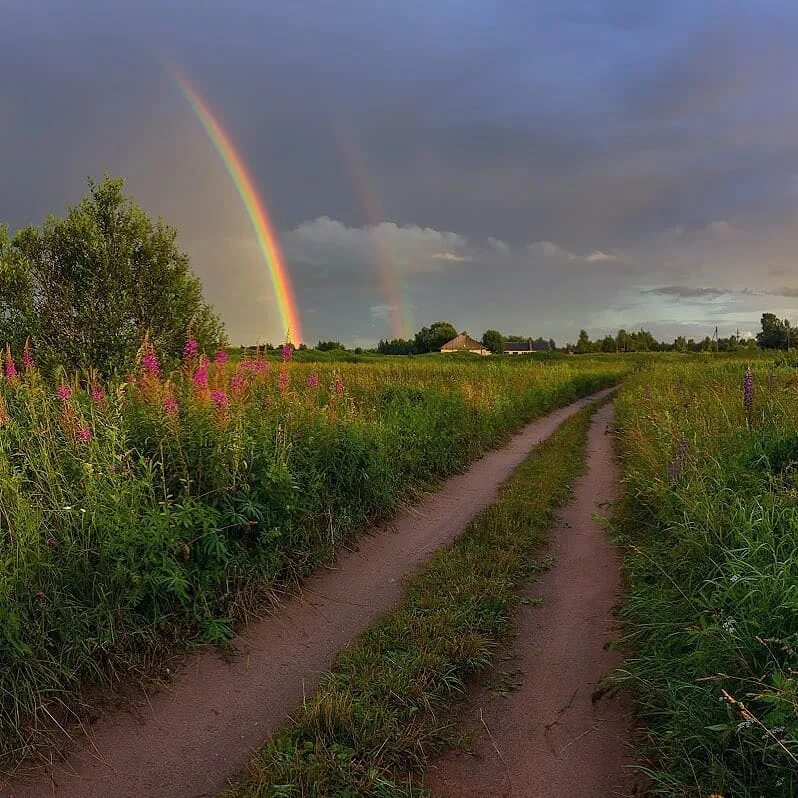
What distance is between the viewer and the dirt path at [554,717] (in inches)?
119

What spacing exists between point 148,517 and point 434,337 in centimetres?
12035

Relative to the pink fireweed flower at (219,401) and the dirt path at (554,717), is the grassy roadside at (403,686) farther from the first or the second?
the pink fireweed flower at (219,401)

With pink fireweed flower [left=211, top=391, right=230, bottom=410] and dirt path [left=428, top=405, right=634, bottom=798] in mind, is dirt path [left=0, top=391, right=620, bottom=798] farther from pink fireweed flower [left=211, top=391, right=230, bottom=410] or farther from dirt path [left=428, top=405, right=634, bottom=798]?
pink fireweed flower [left=211, top=391, right=230, bottom=410]

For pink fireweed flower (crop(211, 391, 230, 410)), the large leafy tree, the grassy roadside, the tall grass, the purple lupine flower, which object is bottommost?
the grassy roadside

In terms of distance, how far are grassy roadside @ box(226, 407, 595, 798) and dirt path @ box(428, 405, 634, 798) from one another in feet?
0.66

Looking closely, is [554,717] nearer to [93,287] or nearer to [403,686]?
[403,686]

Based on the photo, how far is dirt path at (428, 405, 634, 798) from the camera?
3016 mm

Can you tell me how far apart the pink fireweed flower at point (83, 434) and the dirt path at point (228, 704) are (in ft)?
6.90

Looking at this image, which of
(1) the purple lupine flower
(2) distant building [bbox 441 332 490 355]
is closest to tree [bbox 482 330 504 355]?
(2) distant building [bbox 441 332 490 355]

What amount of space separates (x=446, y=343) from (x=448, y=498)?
11535 centimetres

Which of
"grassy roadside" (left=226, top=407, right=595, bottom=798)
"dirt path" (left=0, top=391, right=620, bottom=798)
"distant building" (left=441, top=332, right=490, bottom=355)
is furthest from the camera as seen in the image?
"distant building" (left=441, top=332, right=490, bottom=355)

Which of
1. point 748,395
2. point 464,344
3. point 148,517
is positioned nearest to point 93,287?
point 148,517

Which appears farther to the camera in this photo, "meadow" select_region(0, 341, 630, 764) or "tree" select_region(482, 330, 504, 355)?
"tree" select_region(482, 330, 504, 355)

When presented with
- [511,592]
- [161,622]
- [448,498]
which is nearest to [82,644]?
[161,622]
